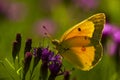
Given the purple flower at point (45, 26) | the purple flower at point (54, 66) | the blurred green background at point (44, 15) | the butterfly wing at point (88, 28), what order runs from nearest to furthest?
the purple flower at point (54, 66) → the butterfly wing at point (88, 28) → the blurred green background at point (44, 15) → the purple flower at point (45, 26)

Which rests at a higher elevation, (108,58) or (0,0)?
(0,0)

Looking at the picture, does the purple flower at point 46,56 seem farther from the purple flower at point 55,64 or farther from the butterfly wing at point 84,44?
the butterfly wing at point 84,44

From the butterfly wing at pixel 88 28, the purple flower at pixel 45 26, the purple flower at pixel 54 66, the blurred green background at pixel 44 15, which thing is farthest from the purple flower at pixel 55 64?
the purple flower at pixel 45 26

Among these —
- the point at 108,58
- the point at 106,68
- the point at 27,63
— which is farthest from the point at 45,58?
the point at 108,58

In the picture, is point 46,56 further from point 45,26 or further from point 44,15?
point 44,15

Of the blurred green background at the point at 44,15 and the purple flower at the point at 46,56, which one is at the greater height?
the purple flower at the point at 46,56

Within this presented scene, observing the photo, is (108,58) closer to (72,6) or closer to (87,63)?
(87,63)

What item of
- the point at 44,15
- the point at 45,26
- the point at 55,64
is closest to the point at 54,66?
the point at 55,64
